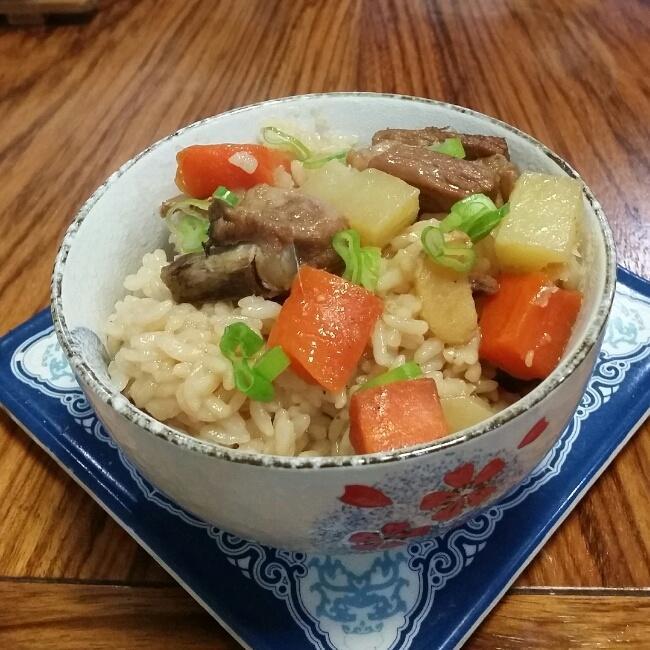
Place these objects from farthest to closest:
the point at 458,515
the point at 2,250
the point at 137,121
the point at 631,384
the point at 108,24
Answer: the point at 108,24 → the point at 137,121 → the point at 2,250 → the point at 631,384 → the point at 458,515

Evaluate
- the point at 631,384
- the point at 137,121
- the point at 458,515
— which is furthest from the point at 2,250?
the point at 631,384

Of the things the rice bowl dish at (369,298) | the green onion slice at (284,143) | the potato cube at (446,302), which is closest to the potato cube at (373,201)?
the rice bowl dish at (369,298)

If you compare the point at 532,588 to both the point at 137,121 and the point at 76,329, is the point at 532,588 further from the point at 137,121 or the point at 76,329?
the point at 137,121

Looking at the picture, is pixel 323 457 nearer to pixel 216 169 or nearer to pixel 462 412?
pixel 462 412

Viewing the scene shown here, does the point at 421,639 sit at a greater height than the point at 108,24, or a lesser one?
lesser

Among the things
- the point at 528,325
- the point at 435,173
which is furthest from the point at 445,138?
the point at 528,325

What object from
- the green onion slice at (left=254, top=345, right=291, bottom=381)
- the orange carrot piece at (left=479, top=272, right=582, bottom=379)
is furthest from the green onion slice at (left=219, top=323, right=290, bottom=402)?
the orange carrot piece at (left=479, top=272, right=582, bottom=379)
